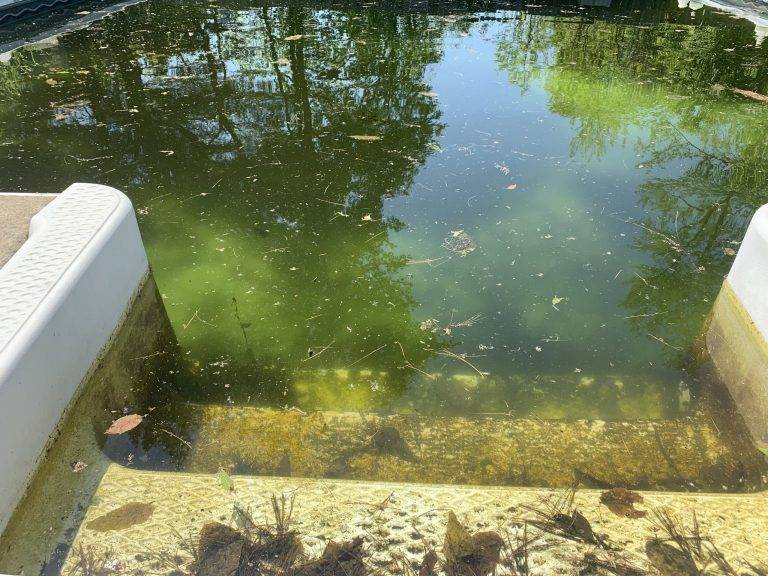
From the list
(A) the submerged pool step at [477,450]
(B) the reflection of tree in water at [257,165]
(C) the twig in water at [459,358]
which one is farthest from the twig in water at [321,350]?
(C) the twig in water at [459,358]

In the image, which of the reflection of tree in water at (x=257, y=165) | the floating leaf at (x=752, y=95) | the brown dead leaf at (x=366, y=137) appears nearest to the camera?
the reflection of tree in water at (x=257, y=165)

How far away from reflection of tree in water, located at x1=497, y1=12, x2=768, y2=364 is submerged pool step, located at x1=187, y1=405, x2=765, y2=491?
1.82 ft

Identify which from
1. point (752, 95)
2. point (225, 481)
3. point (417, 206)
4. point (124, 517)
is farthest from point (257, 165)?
point (752, 95)

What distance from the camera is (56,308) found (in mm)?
1928

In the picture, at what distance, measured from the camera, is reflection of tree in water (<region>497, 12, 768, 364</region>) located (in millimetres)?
2973

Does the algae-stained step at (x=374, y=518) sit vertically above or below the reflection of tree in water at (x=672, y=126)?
below

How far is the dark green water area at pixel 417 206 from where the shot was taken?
2.44 metres

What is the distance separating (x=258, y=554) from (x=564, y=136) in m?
3.89

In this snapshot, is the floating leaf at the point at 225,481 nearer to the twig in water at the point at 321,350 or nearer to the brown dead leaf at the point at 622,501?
the twig in water at the point at 321,350

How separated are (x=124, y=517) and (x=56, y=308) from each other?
736 mm

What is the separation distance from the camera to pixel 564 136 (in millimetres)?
4477

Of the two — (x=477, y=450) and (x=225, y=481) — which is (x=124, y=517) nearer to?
(x=225, y=481)

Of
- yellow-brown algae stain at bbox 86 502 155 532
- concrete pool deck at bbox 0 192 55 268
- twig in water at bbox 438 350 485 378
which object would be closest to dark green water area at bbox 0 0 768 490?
twig in water at bbox 438 350 485 378

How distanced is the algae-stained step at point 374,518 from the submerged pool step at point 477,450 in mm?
109
